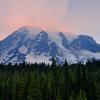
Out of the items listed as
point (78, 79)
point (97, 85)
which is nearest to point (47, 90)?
point (78, 79)

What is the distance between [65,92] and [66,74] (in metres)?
6.02

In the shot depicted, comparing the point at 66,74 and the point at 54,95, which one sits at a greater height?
the point at 66,74

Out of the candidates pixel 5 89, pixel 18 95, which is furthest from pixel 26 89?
pixel 5 89

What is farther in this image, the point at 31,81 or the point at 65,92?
the point at 31,81

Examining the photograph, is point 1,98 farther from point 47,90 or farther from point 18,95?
point 47,90

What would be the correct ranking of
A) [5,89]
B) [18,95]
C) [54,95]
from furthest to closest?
[5,89] → [18,95] → [54,95]

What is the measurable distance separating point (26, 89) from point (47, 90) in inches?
367

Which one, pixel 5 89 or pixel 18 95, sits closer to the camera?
pixel 18 95

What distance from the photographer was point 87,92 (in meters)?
104

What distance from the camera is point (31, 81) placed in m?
118

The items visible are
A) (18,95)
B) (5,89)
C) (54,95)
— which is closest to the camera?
(54,95)

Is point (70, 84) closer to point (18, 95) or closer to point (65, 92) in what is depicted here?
point (65, 92)

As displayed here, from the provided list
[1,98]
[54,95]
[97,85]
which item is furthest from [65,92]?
[1,98]

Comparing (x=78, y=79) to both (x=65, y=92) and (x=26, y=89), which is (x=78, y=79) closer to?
(x=65, y=92)
